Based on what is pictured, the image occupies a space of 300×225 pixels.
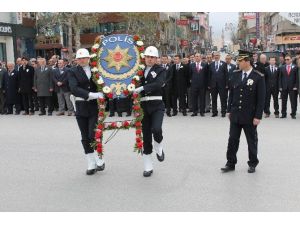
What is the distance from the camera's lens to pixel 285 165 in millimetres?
7641

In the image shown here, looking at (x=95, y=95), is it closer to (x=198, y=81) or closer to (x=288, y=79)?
(x=198, y=81)

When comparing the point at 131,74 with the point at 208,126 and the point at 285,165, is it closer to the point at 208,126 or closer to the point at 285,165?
the point at 285,165

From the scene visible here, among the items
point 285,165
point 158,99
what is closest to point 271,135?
point 285,165

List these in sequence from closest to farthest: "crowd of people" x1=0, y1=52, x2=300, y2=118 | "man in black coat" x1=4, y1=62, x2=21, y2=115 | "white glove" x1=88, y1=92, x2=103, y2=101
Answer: "white glove" x1=88, y1=92, x2=103, y2=101 < "crowd of people" x1=0, y1=52, x2=300, y2=118 < "man in black coat" x1=4, y1=62, x2=21, y2=115

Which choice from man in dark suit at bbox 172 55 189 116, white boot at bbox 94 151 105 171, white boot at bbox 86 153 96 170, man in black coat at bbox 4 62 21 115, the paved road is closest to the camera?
the paved road

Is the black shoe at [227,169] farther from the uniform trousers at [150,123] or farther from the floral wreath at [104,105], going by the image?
the floral wreath at [104,105]

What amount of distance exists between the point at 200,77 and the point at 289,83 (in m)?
2.61

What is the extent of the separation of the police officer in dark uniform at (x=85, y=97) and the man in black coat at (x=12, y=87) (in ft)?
29.7

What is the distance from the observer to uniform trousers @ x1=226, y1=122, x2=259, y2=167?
23.7 ft

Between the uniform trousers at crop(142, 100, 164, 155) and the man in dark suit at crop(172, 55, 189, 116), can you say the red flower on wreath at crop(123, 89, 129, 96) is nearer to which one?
the uniform trousers at crop(142, 100, 164, 155)

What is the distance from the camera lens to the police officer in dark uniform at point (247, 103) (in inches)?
279

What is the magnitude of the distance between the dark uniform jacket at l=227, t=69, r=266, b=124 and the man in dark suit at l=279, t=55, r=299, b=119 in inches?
251

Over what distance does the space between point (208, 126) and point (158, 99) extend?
4.99 meters

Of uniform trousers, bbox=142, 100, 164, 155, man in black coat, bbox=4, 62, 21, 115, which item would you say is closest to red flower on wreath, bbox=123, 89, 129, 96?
uniform trousers, bbox=142, 100, 164, 155
